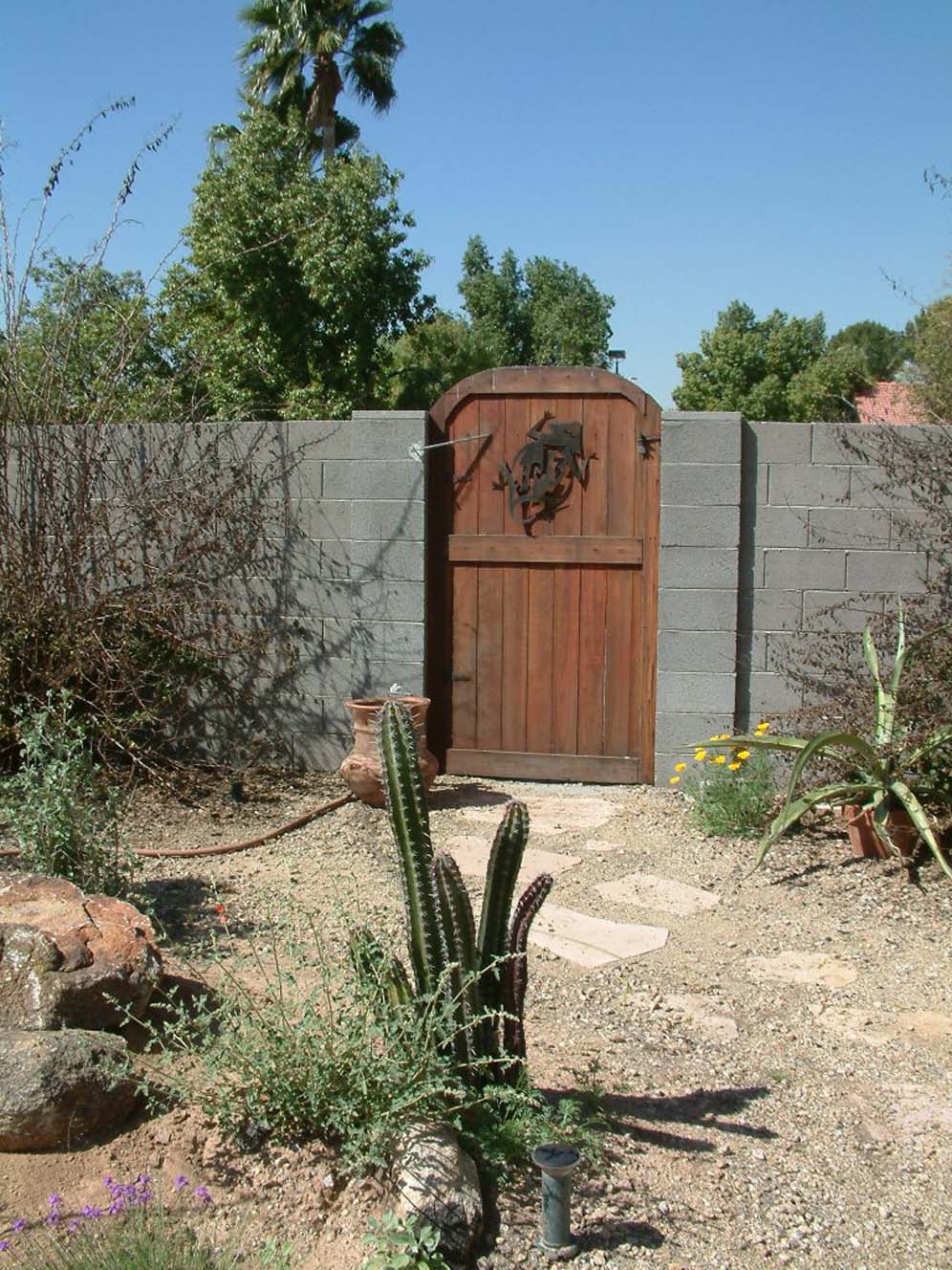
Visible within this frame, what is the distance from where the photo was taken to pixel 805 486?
639cm

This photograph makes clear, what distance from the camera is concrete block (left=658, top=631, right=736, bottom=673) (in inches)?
255

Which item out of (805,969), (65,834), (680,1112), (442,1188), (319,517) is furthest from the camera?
(319,517)

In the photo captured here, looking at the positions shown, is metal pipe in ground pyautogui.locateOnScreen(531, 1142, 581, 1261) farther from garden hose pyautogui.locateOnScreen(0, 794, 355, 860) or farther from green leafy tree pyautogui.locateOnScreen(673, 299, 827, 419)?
green leafy tree pyautogui.locateOnScreen(673, 299, 827, 419)

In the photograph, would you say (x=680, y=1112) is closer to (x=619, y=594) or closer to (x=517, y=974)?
(x=517, y=974)

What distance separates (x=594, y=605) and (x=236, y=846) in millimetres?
2480

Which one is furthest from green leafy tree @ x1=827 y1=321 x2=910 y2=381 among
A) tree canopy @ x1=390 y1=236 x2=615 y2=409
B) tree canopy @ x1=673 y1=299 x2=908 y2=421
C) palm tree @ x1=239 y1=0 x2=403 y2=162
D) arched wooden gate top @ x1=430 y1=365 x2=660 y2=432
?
arched wooden gate top @ x1=430 y1=365 x2=660 y2=432

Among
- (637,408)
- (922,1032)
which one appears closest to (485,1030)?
(922,1032)

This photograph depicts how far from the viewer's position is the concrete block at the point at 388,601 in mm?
6801

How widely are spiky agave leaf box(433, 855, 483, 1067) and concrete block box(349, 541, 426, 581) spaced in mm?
4114

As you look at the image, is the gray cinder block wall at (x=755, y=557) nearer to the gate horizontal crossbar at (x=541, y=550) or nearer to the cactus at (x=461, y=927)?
the gate horizontal crossbar at (x=541, y=550)

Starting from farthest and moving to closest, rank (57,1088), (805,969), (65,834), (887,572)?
(887,572), (805,969), (65,834), (57,1088)

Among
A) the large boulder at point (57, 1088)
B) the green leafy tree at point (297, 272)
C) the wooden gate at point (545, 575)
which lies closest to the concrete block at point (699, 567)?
the wooden gate at point (545, 575)

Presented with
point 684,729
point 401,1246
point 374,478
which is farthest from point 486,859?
point 401,1246

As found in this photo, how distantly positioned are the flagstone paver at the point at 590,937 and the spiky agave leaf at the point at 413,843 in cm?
152
